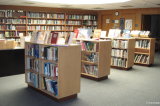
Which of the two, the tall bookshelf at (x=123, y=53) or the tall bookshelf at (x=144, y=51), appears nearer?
the tall bookshelf at (x=123, y=53)

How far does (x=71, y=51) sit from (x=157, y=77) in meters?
3.50

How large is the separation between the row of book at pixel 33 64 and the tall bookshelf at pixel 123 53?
11.8 feet

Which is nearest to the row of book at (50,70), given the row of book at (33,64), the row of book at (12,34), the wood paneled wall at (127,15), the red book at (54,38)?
the row of book at (33,64)

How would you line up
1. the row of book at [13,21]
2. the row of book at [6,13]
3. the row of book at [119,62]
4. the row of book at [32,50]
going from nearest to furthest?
the row of book at [32,50] → the row of book at [119,62] → the row of book at [6,13] → the row of book at [13,21]

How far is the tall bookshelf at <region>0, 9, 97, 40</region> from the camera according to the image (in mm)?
9586

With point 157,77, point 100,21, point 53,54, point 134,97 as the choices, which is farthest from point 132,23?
point 53,54

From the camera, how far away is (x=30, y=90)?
470 cm

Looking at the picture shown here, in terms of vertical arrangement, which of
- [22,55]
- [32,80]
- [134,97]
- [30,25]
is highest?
[30,25]

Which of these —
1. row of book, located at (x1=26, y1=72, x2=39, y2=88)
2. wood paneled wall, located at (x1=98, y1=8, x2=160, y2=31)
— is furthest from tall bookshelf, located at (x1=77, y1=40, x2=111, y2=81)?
wood paneled wall, located at (x1=98, y1=8, x2=160, y2=31)

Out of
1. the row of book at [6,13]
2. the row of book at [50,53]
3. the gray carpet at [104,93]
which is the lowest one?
the gray carpet at [104,93]

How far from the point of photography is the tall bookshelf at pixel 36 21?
9586 millimetres

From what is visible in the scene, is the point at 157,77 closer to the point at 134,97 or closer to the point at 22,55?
the point at 134,97

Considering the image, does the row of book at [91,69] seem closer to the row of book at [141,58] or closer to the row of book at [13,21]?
the row of book at [141,58]

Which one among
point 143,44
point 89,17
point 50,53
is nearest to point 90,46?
point 50,53
